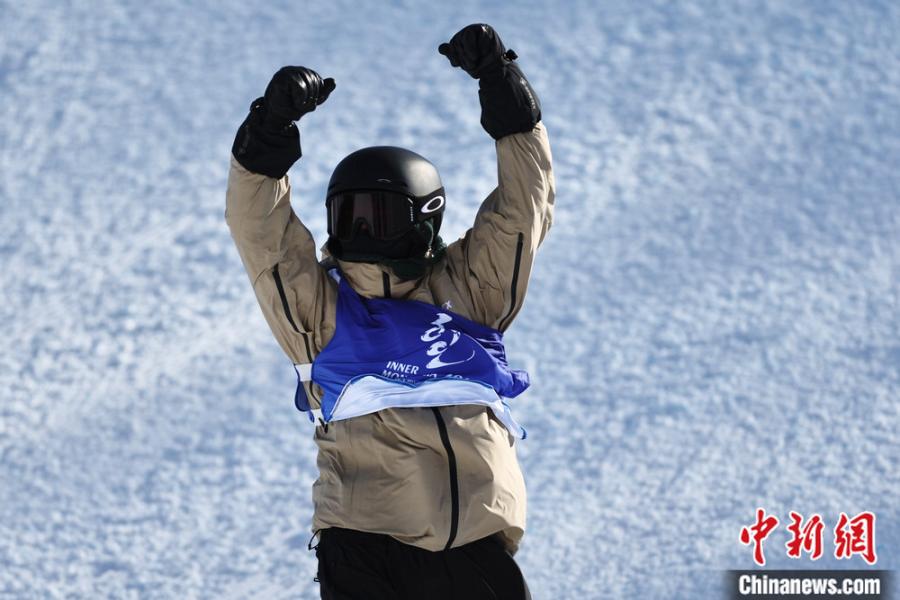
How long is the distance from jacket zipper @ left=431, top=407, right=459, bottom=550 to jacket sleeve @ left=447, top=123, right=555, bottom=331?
0.25 m

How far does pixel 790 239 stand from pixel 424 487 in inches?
97.0

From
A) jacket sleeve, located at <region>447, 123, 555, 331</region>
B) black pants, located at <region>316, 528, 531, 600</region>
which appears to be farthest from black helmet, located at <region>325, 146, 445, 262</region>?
black pants, located at <region>316, 528, 531, 600</region>

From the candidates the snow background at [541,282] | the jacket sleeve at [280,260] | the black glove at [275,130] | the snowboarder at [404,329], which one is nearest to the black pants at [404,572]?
the snowboarder at [404,329]

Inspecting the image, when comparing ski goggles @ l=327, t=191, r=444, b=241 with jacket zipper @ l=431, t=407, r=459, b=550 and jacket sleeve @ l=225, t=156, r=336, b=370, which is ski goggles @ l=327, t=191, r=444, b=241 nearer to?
jacket sleeve @ l=225, t=156, r=336, b=370

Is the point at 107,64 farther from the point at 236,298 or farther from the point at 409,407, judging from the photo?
the point at 409,407

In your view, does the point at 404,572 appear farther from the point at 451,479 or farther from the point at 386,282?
the point at 386,282

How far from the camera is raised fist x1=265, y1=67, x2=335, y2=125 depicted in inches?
95.3

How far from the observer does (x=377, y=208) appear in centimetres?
260

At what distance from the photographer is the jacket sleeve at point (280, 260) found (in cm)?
252

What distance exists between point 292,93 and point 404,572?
2.68 ft

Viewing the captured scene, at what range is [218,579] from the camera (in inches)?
139
